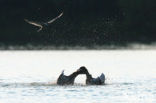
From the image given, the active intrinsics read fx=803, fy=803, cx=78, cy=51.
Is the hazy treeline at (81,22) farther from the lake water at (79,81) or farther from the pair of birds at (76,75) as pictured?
the pair of birds at (76,75)

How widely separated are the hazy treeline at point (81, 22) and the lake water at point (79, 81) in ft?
38.4

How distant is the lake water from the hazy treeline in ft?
38.4

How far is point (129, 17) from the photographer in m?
81.9

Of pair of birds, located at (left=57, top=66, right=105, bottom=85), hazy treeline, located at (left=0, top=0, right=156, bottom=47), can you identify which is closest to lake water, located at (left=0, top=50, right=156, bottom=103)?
pair of birds, located at (left=57, top=66, right=105, bottom=85)

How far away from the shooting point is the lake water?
31.0 meters

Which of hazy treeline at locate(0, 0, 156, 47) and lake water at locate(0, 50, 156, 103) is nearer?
lake water at locate(0, 50, 156, 103)

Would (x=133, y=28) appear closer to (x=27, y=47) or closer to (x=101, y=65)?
(x=27, y=47)

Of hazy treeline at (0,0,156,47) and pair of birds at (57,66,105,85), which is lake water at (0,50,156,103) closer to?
pair of birds at (57,66,105,85)

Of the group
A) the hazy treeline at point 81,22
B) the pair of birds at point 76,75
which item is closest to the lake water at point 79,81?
the pair of birds at point 76,75

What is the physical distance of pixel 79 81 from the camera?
39.4 meters

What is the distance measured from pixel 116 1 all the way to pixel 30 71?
4071 cm

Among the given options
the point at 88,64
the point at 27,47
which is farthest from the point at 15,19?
the point at 88,64

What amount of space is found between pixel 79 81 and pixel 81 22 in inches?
1616

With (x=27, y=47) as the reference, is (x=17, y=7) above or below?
above
